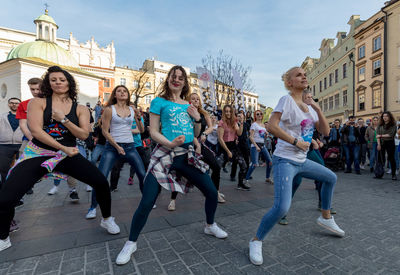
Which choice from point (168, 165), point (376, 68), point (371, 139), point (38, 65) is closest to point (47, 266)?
point (168, 165)

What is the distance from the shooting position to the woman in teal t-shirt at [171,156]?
2.36 meters

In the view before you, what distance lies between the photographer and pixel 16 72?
26.8 m

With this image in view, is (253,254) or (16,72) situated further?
(16,72)

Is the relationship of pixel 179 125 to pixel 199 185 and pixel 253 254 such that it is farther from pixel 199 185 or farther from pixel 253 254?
pixel 253 254

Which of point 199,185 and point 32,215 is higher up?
point 199,185

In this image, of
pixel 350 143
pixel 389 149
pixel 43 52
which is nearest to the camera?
pixel 389 149

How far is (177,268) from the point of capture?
2215mm

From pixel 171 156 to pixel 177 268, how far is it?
1118mm

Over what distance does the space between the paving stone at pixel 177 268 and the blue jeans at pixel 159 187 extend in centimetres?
45

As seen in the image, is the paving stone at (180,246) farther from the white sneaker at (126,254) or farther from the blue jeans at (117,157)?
the blue jeans at (117,157)

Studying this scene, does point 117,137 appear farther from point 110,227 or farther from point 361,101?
point 361,101

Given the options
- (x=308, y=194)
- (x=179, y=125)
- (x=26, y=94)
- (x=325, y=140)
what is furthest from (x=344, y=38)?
(x=26, y=94)

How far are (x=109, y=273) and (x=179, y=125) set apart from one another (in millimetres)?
1614

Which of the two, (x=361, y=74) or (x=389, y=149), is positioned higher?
(x=361, y=74)
